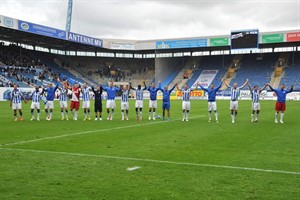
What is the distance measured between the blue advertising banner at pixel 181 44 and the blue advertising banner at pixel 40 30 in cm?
2065

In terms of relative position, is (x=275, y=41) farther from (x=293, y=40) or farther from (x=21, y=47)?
(x=21, y=47)

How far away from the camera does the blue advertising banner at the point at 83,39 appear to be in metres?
59.4

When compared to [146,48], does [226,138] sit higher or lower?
lower

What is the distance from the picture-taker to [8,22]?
4728 cm

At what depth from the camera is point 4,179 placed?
7.64 m

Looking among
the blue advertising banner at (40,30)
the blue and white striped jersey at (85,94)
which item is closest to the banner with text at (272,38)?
the blue advertising banner at (40,30)

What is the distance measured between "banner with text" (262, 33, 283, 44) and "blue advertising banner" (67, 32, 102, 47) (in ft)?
98.9

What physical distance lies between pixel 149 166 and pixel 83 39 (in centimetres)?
5559

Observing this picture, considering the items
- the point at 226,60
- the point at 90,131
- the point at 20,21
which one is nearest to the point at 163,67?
the point at 226,60

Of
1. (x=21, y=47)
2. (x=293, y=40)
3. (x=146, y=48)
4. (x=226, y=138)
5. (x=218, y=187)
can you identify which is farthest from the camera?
(x=146, y=48)

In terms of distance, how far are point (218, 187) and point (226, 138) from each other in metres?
7.27

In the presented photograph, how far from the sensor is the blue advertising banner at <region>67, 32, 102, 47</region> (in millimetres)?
59406

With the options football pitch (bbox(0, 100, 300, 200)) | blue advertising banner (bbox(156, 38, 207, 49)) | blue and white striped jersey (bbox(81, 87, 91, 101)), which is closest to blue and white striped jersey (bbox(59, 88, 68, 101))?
blue and white striped jersey (bbox(81, 87, 91, 101))

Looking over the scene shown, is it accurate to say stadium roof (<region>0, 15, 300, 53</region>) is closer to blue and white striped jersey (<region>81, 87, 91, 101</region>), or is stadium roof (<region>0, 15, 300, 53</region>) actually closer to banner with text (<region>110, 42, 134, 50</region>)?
banner with text (<region>110, 42, 134, 50</region>)
